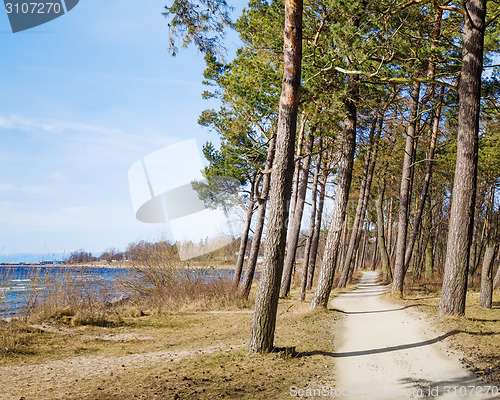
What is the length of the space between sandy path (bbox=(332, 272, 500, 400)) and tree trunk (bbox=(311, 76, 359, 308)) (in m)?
1.30

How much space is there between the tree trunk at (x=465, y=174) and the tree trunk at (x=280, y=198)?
4239 mm

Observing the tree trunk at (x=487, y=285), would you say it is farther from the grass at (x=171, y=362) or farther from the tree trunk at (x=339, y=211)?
the grass at (x=171, y=362)

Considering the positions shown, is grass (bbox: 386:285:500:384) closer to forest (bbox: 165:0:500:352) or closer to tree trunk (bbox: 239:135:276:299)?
forest (bbox: 165:0:500:352)

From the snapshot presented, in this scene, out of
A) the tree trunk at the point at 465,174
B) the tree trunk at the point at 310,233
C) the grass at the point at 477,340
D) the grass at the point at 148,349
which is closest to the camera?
the grass at the point at 148,349

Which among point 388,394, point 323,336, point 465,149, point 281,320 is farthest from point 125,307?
point 465,149

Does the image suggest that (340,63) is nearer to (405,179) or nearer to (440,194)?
(405,179)

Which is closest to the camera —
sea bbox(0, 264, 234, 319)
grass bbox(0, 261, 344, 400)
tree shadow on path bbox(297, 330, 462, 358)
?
grass bbox(0, 261, 344, 400)

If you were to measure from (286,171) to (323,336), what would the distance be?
3.36m

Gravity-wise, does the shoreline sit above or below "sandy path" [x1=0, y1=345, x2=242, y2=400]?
above

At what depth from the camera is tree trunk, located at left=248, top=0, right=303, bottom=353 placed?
5414 mm

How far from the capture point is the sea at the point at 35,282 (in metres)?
8.21

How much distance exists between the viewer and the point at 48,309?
8844 mm

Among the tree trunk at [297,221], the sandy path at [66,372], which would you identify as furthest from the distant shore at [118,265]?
the sandy path at [66,372]

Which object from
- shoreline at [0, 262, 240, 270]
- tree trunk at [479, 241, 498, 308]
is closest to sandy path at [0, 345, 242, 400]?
shoreline at [0, 262, 240, 270]
